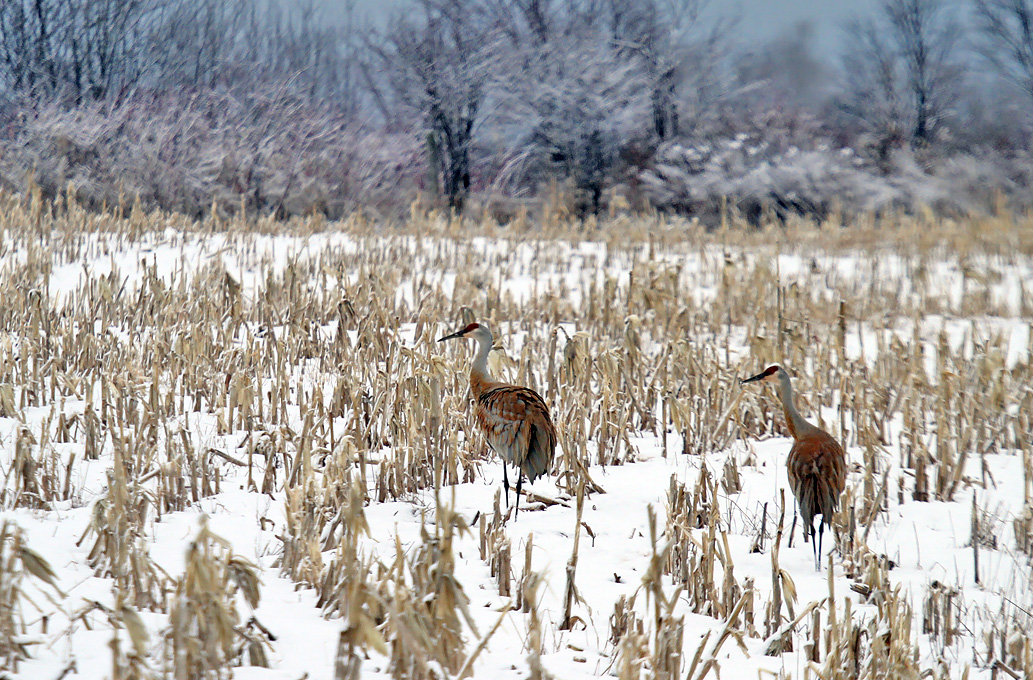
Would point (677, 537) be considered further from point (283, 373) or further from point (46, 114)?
point (46, 114)

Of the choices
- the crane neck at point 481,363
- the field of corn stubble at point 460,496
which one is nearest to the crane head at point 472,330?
the crane neck at point 481,363

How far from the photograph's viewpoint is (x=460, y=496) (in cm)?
402

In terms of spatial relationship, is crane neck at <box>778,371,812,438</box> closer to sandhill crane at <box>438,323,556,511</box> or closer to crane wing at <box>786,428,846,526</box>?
crane wing at <box>786,428,846,526</box>

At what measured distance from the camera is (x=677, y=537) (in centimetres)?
314

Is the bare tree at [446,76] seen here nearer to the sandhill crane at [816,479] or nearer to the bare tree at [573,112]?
the bare tree at [573,112]

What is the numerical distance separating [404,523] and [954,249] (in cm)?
1061

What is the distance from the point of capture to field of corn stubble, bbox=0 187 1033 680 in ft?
7.38

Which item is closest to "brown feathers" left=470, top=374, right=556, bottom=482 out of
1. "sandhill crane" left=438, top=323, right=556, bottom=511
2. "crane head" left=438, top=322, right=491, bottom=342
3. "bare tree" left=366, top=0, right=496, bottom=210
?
"sandhill crane" left=438, top=323, right=556, bottom=511

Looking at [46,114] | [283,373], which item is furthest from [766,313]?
[46,114]

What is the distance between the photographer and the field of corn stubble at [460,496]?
2.25 metres

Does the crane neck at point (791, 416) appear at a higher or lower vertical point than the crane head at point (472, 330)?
lower

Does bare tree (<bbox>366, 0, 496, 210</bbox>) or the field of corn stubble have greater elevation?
bare tree (<bbox>366, 0, 496, 210</bbox>)

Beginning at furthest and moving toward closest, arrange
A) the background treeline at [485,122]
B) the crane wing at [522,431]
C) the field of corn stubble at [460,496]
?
the background treeline at [485,122] < the crane wing at [522,431] < the field of corn stubble at [460,496]

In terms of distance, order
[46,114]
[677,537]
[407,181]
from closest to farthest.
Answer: [677,537] → [46,114] → [407,181]
